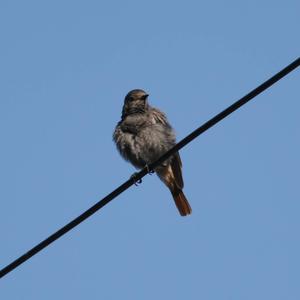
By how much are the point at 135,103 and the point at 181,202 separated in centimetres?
155

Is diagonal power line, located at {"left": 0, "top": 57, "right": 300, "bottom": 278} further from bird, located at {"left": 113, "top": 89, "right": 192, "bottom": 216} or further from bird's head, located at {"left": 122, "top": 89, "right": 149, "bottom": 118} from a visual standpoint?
bird's head, located at {"left": 122, "top": 89, "right": 149, "bottom": 118}

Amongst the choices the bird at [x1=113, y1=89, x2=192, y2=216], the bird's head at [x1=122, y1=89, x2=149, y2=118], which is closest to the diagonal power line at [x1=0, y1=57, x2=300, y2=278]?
the bird at [x1=113, y1=89, x2=192, y2=216]

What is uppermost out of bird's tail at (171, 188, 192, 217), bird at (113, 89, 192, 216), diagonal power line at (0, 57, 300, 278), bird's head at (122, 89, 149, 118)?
bird's head at (122, 89, 149, 118)

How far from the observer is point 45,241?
5383 mm

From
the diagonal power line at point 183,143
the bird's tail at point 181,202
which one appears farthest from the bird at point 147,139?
the diagonal power line at point 183,143

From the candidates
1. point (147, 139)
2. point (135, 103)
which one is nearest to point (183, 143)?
point (147, 139)

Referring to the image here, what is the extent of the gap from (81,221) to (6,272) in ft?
2.25

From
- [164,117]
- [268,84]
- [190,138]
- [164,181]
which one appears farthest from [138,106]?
[268,84]

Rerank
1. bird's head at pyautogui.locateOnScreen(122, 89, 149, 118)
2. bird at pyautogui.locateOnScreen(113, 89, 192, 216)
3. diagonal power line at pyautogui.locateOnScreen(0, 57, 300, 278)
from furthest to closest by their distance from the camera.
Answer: bird's head at pyautogui.locateOnScreen(122, 89, 149, 118)
bird at pyautogui.locateOnScreen(113, 89, 192, 216)
diagonal power line at pyautogui.locateOnScreen(0, 57, 300, 278)

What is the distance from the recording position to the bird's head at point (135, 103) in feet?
33.0

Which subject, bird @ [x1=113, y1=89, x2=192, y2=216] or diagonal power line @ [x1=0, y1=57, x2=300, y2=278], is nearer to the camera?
diagonal power line @ [x1=0, y1=57, x2=300, y2=278]

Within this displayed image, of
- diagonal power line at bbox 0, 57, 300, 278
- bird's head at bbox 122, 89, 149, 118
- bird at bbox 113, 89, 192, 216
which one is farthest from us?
bird's head at bbox 122, 89, 149, 118

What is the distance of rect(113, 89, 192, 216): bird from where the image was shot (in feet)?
31.5

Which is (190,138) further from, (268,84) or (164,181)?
(164,181)
